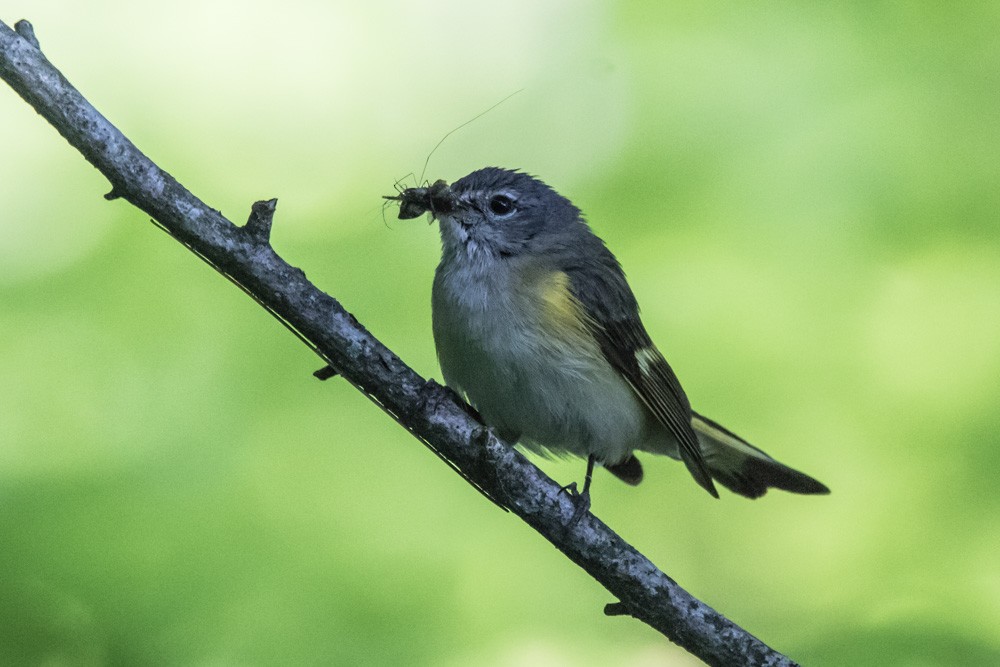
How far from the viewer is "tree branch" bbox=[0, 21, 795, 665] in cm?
236

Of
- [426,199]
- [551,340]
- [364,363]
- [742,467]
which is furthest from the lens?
[742,467]

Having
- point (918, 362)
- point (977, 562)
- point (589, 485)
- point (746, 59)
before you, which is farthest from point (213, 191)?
point (977, 562)

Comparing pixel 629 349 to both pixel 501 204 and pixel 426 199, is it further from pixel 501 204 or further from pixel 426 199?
pixel 426 199

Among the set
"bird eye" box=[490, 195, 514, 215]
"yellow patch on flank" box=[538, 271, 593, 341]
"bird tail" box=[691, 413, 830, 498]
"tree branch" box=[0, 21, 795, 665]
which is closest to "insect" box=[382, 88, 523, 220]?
"bird eye" box=[490, 195, 514, 215]

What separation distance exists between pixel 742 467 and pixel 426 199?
1.69 metres

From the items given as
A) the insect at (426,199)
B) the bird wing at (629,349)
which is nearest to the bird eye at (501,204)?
the insect at (426,199)

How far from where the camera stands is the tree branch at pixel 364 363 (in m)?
2.36

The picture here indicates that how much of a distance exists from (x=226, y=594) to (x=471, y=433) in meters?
1.21

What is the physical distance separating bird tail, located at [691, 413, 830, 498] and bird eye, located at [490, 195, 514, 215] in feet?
3.83

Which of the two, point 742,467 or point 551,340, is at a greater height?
point 742,467

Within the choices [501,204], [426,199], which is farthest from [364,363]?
[501,204]

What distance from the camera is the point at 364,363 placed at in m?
2.59

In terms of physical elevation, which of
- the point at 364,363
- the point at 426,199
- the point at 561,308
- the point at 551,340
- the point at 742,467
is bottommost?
the point at 364,363

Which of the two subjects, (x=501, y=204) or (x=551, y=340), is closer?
(x=551, y=340)
